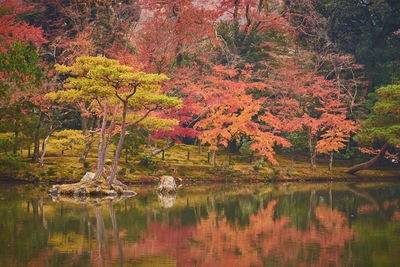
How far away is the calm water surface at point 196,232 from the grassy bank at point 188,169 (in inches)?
257

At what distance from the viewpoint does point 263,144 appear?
3403 cm

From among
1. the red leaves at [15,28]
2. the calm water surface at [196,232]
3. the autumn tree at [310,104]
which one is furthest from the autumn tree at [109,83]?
the autumn tree at [310,104]

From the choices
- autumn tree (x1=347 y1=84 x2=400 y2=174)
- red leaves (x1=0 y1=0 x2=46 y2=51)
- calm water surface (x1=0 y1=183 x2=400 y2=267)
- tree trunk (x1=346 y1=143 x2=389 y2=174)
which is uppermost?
red leaves (x1=0 y1=0 x2=46 y2=51)

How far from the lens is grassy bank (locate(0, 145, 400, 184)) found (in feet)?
89.0

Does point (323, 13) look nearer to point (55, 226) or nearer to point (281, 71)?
point (281, 71)

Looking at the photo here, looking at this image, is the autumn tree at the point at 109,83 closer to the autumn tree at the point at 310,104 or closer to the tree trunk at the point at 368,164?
the autumn tree at the point at 310,104

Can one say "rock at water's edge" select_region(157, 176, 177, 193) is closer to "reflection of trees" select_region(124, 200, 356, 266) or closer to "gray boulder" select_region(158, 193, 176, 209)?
"gray boulder" select_region(158, 193, 176, 209)

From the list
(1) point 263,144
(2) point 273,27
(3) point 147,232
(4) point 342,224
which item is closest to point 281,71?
(2) point 273,27

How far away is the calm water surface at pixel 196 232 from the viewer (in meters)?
9.22

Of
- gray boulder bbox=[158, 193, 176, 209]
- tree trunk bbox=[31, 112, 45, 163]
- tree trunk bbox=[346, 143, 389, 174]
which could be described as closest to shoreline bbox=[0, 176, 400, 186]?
tree trunk bbox=[346, 143, 389, 174]

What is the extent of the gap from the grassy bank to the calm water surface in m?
6.52

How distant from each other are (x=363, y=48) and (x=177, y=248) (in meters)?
33.7

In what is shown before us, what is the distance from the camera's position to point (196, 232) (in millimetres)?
12422

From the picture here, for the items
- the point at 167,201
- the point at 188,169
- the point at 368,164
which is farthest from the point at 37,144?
the point at 368,164
